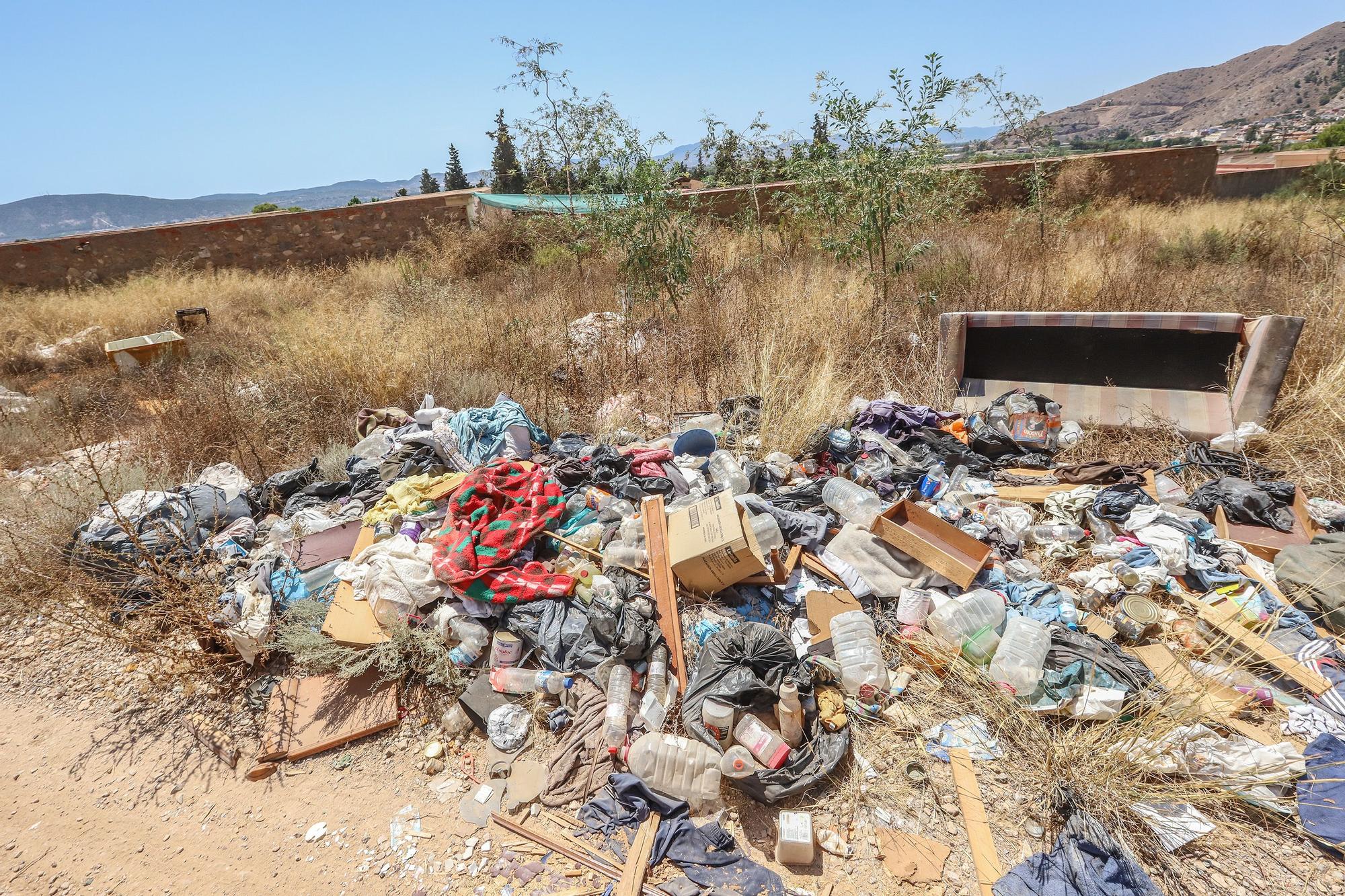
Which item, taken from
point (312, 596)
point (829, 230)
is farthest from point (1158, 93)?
point (312, 596)

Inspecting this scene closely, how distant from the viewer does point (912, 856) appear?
2.06 m

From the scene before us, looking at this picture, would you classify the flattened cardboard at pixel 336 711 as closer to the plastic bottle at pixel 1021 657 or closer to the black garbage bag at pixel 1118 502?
the plastic bottle at pixel 1021 657

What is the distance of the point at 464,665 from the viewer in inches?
114

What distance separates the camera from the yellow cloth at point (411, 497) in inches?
149

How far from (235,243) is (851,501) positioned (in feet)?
45.5

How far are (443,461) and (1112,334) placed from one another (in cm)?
519

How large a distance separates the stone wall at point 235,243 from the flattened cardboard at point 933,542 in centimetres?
1261

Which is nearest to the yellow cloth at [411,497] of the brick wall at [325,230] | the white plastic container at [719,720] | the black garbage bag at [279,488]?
the black garbage bag at [279,488]

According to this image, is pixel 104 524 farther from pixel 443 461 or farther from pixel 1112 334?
pixel 1112 334

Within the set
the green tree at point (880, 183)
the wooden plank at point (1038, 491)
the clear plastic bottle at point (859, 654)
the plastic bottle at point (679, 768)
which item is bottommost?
the plastic bottle at point (679, 768)

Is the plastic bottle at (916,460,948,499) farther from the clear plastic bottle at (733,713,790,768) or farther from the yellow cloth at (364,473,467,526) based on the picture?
the yellow cloth at (364,473,467,526)

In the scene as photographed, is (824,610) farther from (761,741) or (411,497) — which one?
(411,497)

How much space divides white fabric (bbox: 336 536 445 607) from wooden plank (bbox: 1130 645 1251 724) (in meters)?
3.34

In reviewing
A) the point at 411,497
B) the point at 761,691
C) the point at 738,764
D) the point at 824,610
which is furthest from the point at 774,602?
the point at 411,497
